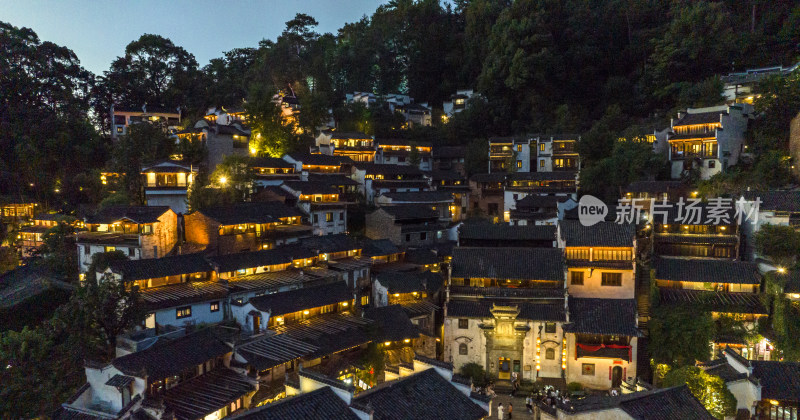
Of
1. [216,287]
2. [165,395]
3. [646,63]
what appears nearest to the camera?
[165,395]

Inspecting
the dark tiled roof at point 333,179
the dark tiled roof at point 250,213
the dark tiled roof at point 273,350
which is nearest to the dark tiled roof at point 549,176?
the dark tiled roof at point 333,179

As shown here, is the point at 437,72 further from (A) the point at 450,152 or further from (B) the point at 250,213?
(B) the point at 250,213

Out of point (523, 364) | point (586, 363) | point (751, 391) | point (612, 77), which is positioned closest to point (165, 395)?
point (523, 364)

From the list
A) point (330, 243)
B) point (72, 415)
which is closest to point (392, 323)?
point (330, 243)

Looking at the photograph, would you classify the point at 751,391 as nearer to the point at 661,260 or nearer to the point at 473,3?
the point at 661,260

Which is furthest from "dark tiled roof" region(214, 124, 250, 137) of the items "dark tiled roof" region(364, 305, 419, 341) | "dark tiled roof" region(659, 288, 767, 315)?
"dark tiled roof" region(659, 288, 767, 315)

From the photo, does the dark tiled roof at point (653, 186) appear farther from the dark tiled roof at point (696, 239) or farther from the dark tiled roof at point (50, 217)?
the dark tiled roof at point (50, 217)
